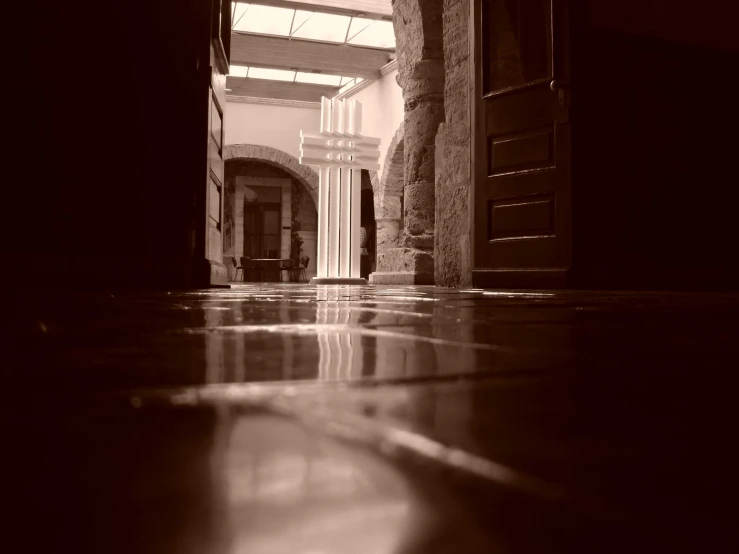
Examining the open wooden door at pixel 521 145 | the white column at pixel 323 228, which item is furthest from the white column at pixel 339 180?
the open wooden door at pixel 521 145

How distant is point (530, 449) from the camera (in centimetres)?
25

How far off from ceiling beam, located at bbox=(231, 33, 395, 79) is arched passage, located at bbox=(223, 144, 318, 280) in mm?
5761

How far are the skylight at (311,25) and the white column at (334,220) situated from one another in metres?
3.60

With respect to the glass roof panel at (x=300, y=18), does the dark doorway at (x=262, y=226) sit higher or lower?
lower

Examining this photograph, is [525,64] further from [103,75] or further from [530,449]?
[530,449]

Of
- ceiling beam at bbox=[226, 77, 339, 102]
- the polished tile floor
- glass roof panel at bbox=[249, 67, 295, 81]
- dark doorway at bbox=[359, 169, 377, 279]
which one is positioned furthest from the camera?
dark doorway at bbox=[359, 169, 377, 279]

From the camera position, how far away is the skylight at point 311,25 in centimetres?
1042

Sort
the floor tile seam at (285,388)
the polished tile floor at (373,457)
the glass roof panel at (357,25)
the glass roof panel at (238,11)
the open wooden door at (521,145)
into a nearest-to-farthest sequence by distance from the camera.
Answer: the polished tile floor at (373,457) → the floor tile seam at (285,388) → the open wooden door at (521,145) → the glass roof panel at (238,11) → the glass roof panel at (357,25)

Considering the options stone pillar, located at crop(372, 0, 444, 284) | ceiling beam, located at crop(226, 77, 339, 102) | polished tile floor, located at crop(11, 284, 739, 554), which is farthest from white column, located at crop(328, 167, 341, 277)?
polished tile floor, located at crop(11, 284, 739, 554)

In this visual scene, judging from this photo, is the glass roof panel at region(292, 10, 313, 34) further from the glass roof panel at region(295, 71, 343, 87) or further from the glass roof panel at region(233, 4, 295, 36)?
the glass roof panel at region(295, 71, 343, 87)

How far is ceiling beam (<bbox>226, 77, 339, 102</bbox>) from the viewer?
547 inches

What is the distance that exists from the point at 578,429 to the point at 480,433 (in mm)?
56

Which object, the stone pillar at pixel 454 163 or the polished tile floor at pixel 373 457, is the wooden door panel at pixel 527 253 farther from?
the polished tile floor at pixel 373 457

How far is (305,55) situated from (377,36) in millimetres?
1435
